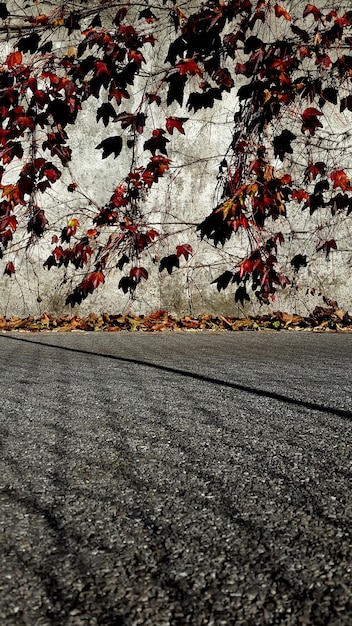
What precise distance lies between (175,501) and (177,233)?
3360mm

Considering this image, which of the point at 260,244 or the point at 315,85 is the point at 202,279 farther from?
the point at 315,85

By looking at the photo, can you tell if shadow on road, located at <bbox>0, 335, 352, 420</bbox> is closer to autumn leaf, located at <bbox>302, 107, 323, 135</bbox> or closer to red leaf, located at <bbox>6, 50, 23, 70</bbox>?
red leaf, located at <bbox>6, 50, 23, 70</bbox>

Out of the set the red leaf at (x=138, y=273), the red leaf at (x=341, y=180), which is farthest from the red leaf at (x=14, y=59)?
the red leaf at (x=341, y=180)

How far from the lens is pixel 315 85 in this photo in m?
4.39

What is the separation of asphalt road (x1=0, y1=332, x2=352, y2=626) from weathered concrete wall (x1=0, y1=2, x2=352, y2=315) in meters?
2.03

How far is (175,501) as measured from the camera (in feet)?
3.92

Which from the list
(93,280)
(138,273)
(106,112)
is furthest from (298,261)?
(106,112)

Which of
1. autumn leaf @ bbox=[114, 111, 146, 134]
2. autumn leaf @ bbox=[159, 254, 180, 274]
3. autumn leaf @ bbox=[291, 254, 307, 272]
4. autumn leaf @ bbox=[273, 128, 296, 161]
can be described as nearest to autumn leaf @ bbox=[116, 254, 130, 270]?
autumn leaf @ bbox=[159, 254, 180, 274]

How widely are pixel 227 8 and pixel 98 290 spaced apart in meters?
2.00

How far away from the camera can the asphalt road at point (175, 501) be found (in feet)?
2.82

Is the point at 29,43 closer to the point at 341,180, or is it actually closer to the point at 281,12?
the point at 281,12

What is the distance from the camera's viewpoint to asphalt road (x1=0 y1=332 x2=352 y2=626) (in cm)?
86

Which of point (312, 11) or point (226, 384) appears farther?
point (312, 11)

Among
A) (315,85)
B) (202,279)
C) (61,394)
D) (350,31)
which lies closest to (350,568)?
(61,394)
